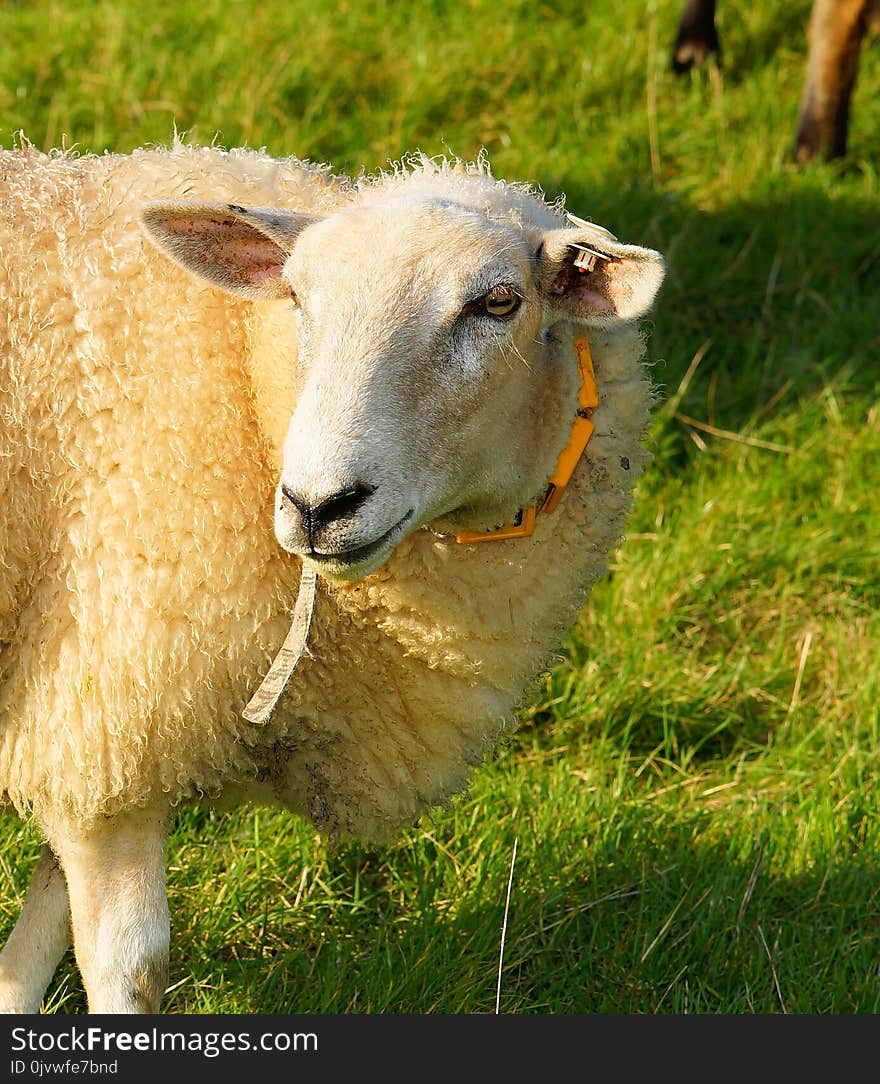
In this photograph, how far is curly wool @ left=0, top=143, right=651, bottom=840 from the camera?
246cm

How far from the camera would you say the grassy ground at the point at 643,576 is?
10.2 ft

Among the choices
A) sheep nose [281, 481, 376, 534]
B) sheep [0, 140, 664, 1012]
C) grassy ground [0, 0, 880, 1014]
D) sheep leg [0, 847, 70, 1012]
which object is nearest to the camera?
sheep nose [281, 481, 376, 534]

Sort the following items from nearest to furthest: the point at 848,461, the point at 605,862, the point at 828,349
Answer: the point at 605,862
the point at 848,461
the point at 828,349

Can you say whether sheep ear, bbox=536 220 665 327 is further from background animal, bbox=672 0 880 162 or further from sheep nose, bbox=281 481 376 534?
background animal, bbox=672 0 880 162

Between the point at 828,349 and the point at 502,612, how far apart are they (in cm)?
267

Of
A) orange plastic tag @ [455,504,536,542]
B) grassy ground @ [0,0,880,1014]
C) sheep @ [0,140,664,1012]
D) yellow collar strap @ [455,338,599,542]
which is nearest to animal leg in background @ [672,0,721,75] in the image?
grassy ground @ [0,0,880,1014]

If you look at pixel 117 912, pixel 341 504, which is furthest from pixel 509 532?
pixel 117 912

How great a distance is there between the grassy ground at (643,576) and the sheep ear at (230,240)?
1.11 m

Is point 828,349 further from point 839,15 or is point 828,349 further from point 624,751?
point 624,751

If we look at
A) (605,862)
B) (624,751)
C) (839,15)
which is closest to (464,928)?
(605,862)

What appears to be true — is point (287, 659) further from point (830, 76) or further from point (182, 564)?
point (830, 76)

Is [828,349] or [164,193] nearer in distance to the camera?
[164,193]

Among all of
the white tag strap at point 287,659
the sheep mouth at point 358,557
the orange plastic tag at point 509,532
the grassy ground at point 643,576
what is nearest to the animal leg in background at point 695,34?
the grassy ground at point 643,576

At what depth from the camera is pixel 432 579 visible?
8.61 ft
